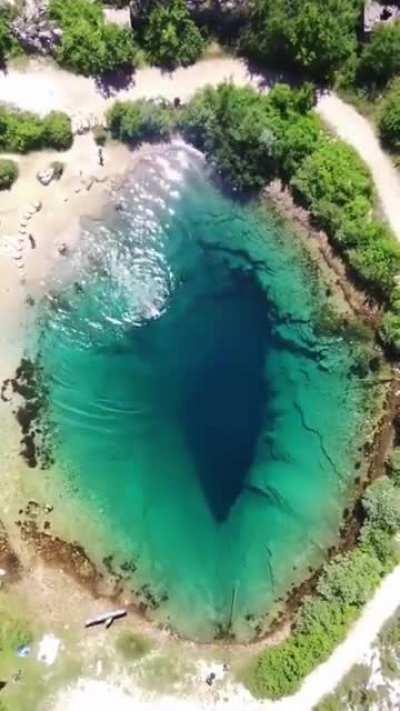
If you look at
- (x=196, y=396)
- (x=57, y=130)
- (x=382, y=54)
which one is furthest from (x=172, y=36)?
Answer: (x=196, y=396)

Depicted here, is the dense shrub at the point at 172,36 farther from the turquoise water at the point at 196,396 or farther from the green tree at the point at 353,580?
the green tree at the point at 353,580

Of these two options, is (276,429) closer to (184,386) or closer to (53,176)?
(184,386)

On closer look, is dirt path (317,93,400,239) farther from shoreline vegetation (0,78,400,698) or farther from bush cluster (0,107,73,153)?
bush cluster (0,107,73,153)

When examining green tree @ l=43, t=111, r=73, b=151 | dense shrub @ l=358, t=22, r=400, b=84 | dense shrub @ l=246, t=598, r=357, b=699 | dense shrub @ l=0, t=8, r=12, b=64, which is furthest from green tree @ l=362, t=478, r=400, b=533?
dense shrub @ l=0, t=8, r=12, b=64

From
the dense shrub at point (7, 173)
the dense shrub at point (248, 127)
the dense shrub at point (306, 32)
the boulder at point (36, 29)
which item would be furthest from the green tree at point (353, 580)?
the boulder at point (36, 29)

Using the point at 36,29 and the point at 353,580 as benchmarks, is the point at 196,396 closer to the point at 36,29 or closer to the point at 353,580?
the point at 353,580
